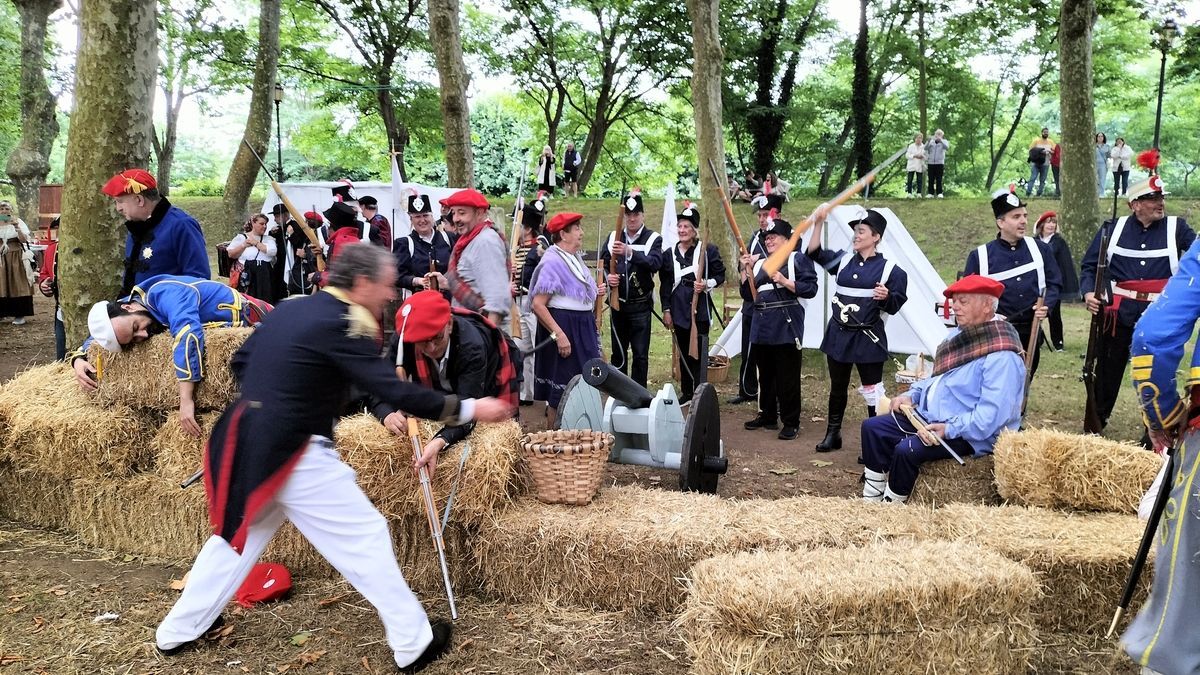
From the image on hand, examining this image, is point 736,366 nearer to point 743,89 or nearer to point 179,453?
point 179,453

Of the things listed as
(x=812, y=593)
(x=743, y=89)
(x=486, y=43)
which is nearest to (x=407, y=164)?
(x=486, y=43)

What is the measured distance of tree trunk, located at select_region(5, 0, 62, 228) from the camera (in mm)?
17266

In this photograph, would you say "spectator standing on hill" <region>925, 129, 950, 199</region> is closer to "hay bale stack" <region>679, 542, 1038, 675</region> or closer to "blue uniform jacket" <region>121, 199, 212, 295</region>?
"blue uniform jacket" <region>121, 199, 212, 295</region>

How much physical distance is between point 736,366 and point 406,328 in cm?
623

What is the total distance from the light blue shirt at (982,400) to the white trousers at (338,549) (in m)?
2.99

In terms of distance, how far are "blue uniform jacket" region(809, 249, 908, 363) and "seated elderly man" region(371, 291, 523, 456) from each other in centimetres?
299

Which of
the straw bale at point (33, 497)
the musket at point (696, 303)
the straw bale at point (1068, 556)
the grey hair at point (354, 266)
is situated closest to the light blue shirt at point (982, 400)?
the straw bale at point (1068, 556)

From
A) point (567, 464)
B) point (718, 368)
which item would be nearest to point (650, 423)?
point (567, 464)

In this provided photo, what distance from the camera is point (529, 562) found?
13.2 ft

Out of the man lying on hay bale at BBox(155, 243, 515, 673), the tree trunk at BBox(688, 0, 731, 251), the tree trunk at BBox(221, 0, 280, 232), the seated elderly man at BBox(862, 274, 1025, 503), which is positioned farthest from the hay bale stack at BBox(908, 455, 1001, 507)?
the tree trunk at BBox(221, 0, 280, 232)

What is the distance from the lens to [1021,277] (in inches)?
245

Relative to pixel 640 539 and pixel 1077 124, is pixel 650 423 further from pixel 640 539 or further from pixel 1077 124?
pixel 1077 124

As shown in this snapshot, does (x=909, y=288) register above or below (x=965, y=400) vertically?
above

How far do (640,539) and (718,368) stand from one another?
534 centimetres
